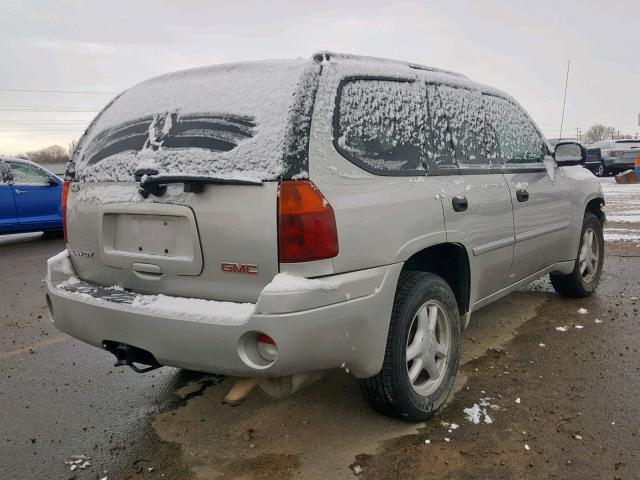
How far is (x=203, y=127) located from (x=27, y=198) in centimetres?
852

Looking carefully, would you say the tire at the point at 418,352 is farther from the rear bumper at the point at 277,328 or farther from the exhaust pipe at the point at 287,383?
the exhaust pipe at the point at 287,383

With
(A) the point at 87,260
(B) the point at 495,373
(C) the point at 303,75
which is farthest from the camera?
(B) the point at 495,373

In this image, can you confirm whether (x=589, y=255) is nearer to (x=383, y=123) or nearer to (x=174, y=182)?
(x=383, y=123)

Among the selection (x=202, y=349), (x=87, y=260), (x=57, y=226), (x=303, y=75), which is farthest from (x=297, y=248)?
(x=57, y=226)

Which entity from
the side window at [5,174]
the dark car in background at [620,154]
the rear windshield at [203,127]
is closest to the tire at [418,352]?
the rear windshield at [203,127]

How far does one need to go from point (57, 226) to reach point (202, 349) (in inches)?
356

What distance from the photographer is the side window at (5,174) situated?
31.4 feet

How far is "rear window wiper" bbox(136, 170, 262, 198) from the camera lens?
237cm

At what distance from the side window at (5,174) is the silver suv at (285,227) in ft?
24.6

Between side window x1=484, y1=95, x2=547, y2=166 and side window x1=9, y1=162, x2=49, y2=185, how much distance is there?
864 cm

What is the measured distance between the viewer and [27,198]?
9.80 metres

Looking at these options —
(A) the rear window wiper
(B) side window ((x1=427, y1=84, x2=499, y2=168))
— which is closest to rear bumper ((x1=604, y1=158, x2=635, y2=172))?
(B) side window ((x1=427, y1=84, x2=499, y2=168))

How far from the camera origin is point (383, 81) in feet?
9.52

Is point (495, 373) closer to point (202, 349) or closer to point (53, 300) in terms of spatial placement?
point (202, 349)
